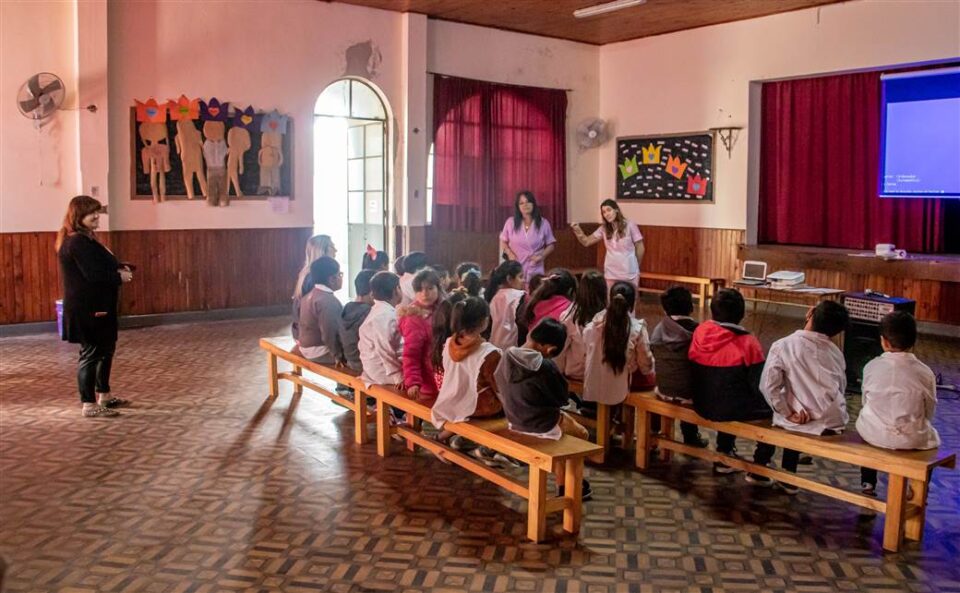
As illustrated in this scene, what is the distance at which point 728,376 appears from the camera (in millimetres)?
4078

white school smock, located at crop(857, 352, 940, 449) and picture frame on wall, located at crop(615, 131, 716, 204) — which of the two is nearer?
white school smock, located at crop(857, 352, 940, 449)

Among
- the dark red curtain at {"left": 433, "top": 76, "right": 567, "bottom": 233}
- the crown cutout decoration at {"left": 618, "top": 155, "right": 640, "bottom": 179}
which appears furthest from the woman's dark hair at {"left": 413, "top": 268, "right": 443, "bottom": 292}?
the crown cutout decoration at {"left": 618, "top": 155, "right": 640, "bottom": 179}

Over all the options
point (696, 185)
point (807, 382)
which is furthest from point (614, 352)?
point (696, 185)

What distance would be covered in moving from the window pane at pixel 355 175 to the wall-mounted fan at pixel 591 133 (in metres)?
3.13

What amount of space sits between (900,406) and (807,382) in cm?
41

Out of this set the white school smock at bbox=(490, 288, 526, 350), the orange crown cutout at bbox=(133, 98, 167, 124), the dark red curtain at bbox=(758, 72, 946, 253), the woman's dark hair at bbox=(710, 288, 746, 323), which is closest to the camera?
the woman's dark hair at bbox=(710, 288, 746, 323)

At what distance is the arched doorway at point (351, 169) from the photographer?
10.5 meters

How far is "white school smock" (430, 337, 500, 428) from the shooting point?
4020 mm

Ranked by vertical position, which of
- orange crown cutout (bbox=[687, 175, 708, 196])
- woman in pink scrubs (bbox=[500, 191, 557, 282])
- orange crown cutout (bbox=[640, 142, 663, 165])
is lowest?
woman in pink scrubs (bbox=[500, 191, 557, 282])

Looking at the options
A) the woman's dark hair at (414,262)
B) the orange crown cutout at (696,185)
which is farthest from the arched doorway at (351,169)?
the woman's dark hair at (414,262)

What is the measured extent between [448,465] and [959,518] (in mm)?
2390

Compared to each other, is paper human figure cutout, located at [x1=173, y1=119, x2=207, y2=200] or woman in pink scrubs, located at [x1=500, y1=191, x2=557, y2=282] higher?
paper human figure cutout, located at [x1=173, y1=119, x2=207, y2=200]

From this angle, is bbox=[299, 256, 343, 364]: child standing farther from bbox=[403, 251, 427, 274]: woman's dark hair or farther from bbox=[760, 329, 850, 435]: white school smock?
bbox=[760, 329, 850, 435]: white school smock

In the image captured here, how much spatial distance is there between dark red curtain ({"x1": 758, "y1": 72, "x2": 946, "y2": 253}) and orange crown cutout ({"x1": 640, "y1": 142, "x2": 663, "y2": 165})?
1.39 meters
